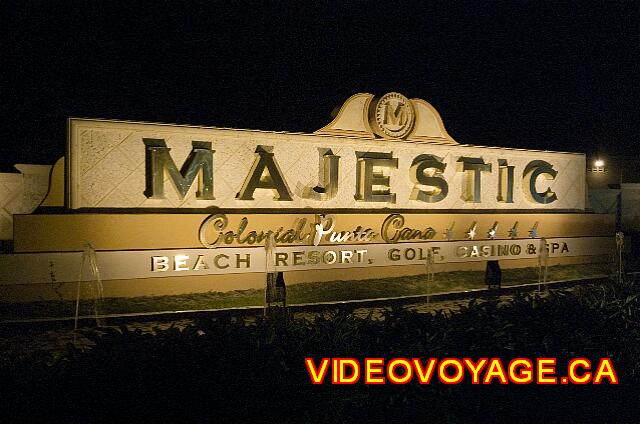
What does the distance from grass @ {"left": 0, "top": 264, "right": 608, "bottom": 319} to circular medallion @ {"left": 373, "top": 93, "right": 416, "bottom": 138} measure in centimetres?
453

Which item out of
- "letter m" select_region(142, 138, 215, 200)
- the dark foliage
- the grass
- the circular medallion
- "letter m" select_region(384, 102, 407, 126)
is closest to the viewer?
the dark foliage

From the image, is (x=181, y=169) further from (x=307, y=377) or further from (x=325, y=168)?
(x=307, y=377)

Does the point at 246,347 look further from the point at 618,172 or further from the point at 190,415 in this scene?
the point at 618,172

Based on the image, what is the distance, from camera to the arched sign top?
15.6 metres

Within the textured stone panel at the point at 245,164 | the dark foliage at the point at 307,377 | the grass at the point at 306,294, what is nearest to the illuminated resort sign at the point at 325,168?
the textured stone panel at the point at 245,164

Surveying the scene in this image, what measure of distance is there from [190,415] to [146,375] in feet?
1.62

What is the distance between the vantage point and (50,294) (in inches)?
475

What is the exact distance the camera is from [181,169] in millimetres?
13648

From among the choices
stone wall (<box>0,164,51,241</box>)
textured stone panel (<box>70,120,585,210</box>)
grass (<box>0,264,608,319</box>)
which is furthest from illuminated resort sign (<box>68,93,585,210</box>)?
stone wall (<box>0,164,51,241</box>)

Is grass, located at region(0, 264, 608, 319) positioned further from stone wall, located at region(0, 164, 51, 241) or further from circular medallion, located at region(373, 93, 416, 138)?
stone wall, located at region(0, 164, 51, 241)

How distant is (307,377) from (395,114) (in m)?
13.1

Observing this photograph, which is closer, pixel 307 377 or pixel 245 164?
pixel 307 377

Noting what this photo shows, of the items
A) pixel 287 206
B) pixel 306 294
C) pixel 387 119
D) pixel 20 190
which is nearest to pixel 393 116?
pixel 387 119

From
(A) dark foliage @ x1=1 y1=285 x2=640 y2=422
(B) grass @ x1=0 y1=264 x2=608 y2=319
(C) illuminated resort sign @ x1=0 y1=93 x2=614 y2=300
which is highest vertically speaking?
(C) illuminated resort sign @ x1=0 y1=93 x2=614 y2=300
